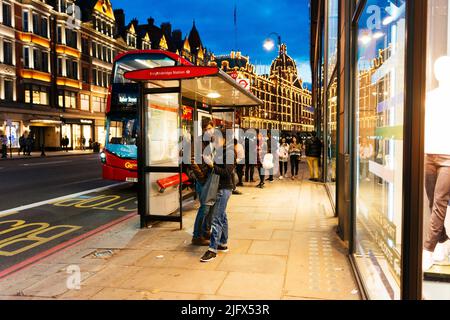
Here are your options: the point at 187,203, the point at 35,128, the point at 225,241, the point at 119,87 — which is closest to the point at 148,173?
the point at 225,241

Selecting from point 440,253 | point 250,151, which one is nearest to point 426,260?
Result: point 440,253

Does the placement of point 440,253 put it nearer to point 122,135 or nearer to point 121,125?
point 122,135

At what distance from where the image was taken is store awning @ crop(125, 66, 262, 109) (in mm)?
6445

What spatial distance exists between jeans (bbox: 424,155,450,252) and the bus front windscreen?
931 cm

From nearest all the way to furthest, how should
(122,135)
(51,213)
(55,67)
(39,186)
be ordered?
(51,213) < (122,135) < (39,186) < (55,67)

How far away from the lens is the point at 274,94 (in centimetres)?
12538

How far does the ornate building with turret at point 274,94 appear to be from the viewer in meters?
106

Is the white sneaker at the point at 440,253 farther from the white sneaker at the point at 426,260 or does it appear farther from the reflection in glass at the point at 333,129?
the reflection in glass at the point at 333,129

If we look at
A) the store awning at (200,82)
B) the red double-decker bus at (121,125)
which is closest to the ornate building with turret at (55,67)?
the red double-decker bus at (121,125)

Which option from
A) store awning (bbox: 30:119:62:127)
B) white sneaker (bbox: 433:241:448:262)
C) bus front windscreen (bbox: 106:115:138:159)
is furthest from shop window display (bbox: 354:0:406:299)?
store awning (bbox: 30:119:62:127)

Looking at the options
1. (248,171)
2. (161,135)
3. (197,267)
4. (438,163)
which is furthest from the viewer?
(248,171)

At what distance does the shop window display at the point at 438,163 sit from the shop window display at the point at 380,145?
1.13ft

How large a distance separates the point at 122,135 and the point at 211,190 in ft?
23.4

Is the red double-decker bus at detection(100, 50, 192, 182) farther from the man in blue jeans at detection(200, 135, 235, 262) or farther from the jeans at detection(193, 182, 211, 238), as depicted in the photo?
the man in blue jeans at detection(200, 135, 235, 262)
